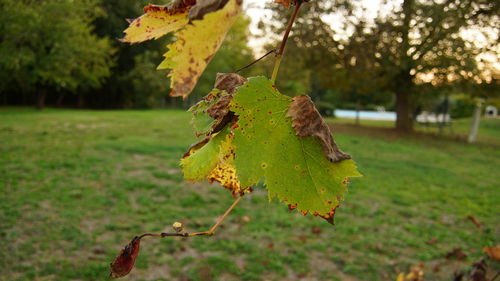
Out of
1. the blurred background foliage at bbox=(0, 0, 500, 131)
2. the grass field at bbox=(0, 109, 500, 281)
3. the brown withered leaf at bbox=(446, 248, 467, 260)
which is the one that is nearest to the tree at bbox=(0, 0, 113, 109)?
the blurred background foliage at bbox=(0, 0, 500, 131)

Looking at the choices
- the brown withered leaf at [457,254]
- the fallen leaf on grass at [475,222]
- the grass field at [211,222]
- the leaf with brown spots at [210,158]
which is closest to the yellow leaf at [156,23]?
the leaf with brown spots at [210,158]

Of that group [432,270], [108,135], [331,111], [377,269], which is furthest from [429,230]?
[331,111]

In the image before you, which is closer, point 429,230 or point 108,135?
point 429,230

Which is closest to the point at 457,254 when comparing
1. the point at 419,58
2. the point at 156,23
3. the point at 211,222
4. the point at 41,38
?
the point at 211,222

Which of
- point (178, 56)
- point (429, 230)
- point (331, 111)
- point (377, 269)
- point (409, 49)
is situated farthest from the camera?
point (331, 111)

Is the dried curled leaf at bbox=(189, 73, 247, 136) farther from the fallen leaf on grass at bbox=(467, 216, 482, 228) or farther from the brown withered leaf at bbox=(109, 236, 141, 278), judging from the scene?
the fallen leaf on grass at bbox=(467, 216, 482, 228)

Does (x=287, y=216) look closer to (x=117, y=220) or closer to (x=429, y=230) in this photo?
(x=429, y=230)

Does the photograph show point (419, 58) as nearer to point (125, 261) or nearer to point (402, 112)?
point (402, 112)
